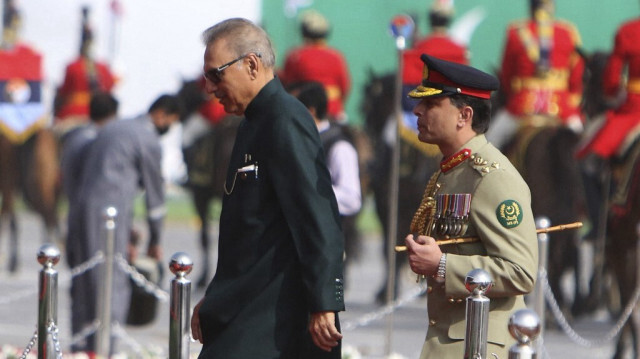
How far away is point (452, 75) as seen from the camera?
411cm

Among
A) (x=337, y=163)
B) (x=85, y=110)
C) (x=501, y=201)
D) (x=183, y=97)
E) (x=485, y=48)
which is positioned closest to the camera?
(x=501, y=201)

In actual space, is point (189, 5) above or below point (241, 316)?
above

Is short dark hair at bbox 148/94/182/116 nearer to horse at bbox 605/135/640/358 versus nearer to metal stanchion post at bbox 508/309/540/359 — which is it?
horse at bbox 605/135/640/358

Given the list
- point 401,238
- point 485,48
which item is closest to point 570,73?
point 401,238

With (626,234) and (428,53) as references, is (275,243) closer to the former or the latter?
(626,234)

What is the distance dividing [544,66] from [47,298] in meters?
7.38

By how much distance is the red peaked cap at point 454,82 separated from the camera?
13.5 feet

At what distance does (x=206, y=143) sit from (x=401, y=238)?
2.12 meters

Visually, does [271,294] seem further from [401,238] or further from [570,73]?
[401,238]

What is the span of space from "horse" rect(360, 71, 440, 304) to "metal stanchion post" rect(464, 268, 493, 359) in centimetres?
814

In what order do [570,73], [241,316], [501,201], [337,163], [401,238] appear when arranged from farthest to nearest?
1. [401,238]
2. [570,73]
3. [337,163]
4. [241,316]
5. [501,201]

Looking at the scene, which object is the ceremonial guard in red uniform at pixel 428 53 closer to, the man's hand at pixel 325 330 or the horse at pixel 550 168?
the horse at pixel 550 168

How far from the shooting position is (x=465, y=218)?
4035mm

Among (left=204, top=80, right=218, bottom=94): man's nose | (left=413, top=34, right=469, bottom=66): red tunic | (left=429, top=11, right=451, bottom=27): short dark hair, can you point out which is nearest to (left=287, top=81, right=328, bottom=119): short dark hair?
(left=204, top=80, right=218, bottom=94): man's nose
